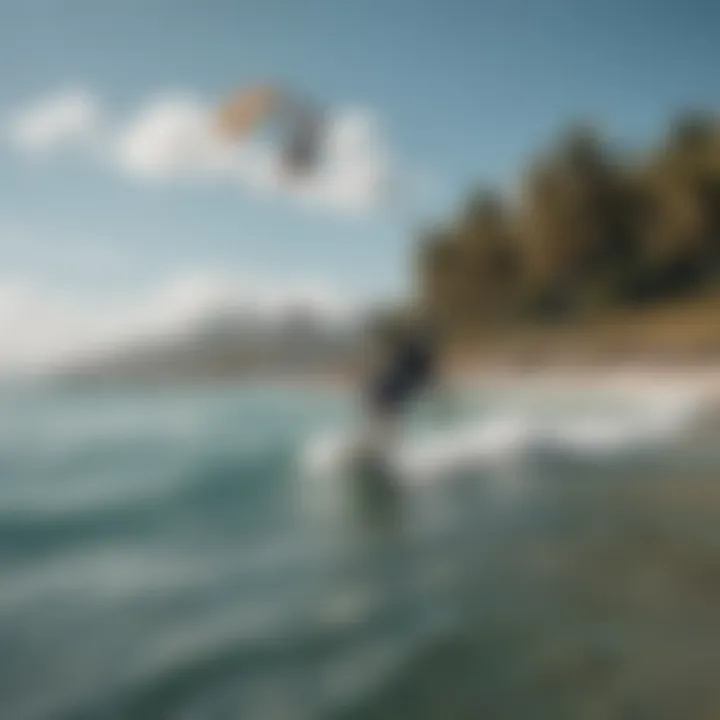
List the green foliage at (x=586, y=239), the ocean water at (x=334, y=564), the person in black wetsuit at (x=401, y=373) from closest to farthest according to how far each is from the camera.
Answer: the ocean water at (x=334, y=564) → the person in black wetsuit at (x=401, y=373) → the green foliage at (x=586, y=239)

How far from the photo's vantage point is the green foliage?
4.88 metres

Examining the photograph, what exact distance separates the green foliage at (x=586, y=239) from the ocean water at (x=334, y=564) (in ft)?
2.73

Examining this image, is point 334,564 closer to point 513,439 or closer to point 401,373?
point 401,373

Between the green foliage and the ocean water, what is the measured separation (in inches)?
32.7

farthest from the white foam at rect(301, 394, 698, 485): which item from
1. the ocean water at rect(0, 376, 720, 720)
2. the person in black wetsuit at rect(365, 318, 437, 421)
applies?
the person in black wetsuit at rect(365, 318, 437, 421)

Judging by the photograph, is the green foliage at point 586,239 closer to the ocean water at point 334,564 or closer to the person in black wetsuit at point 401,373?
the person in black wetsuit at point 401,373

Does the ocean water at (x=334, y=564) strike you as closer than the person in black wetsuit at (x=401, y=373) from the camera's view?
Yes

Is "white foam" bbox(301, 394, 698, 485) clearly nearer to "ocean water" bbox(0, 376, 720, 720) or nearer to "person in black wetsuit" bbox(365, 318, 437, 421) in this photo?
"ocean water" bbox(0, 376, 720, 720)

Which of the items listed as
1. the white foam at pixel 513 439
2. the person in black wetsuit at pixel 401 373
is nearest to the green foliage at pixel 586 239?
the person in black wetsuit at pixel 401 373

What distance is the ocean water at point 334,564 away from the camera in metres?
2.63

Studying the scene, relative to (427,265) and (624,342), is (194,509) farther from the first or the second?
(624,342)

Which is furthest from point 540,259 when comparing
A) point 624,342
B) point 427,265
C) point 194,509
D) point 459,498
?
point 194,509

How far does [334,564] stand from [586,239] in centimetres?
355

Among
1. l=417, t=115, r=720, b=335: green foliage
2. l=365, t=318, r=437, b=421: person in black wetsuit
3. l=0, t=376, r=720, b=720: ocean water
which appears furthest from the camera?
l=417, t=115, r=720, b=335: green foliage
